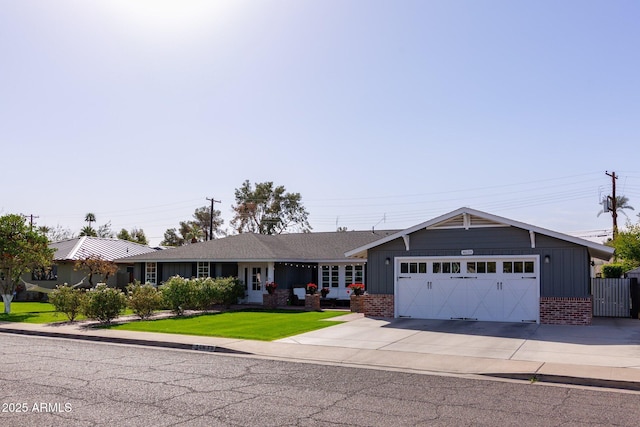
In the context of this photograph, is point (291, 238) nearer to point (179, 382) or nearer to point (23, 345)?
point (23, 345)

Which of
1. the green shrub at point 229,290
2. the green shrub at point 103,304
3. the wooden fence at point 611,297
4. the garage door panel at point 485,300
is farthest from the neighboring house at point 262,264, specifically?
the wooden fence at point 611,297

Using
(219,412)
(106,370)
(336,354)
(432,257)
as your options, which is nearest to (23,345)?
(106,370)

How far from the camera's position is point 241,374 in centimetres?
1093

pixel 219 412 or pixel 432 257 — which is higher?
pixel 432 257

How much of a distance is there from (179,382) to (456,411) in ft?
15.2

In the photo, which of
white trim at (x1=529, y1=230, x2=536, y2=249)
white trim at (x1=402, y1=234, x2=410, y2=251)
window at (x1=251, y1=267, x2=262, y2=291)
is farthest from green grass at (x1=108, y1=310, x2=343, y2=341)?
white trim at (x1=529, y1=230, x2=536, y2=249)

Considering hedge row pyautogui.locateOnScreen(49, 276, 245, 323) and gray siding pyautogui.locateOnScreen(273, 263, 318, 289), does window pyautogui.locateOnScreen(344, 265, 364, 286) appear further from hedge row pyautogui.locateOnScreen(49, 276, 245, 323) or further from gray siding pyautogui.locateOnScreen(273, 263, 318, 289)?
hedge row pyautogui.locateOnScreen(49, 276, 245, 323)

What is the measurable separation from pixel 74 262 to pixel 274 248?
44.2ft

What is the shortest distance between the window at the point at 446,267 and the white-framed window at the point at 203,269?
13.6 meters

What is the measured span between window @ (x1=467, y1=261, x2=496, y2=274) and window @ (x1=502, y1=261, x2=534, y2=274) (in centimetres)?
39

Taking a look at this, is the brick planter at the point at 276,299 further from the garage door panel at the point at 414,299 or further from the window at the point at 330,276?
the garage door panel at the point at 414,299

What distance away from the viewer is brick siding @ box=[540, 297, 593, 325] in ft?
61.6

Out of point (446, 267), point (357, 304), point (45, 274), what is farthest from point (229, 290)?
point (45, 274)

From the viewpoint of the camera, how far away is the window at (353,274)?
30.2 meters
